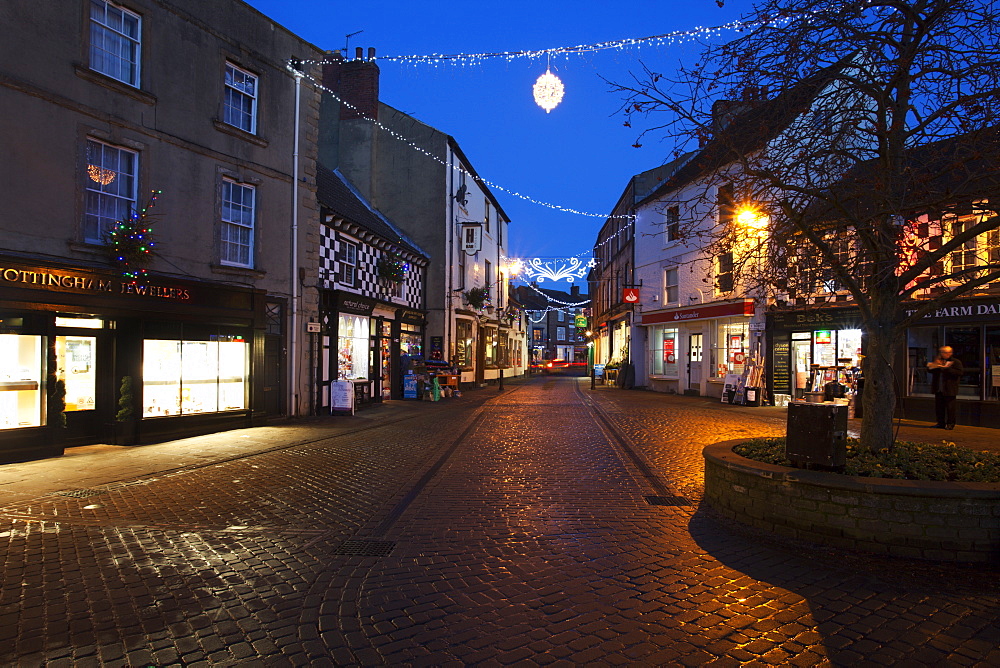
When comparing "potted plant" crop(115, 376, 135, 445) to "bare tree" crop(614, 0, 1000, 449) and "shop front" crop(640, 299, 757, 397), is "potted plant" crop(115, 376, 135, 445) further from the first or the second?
"shop front" crop(640, 299, 757, 397)

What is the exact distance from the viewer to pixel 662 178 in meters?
28.4

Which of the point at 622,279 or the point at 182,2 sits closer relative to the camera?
the point at 182,2

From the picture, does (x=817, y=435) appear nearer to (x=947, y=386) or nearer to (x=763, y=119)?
(x=763, y=119)

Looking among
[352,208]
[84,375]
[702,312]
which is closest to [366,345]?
[352,208]

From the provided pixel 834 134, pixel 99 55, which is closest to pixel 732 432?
pixel 834 134

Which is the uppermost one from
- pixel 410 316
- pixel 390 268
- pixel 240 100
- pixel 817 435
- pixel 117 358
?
pixel 240 100

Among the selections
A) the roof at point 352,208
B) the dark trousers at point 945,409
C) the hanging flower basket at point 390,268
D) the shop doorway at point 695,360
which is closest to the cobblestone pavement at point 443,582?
the dark trousers at point 945,409

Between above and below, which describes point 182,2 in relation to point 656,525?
above

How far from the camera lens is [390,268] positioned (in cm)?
1934

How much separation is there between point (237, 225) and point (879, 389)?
39.4 ft

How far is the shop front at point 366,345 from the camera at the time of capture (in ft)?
52.7

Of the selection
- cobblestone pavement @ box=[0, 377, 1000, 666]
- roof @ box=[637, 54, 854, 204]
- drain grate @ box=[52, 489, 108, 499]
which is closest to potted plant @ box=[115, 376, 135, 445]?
cobblestone pavement @ box=[0, 377, 1000, 666]

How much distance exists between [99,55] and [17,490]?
24.0 feet

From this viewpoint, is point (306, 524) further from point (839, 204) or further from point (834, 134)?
point (834, 134)
